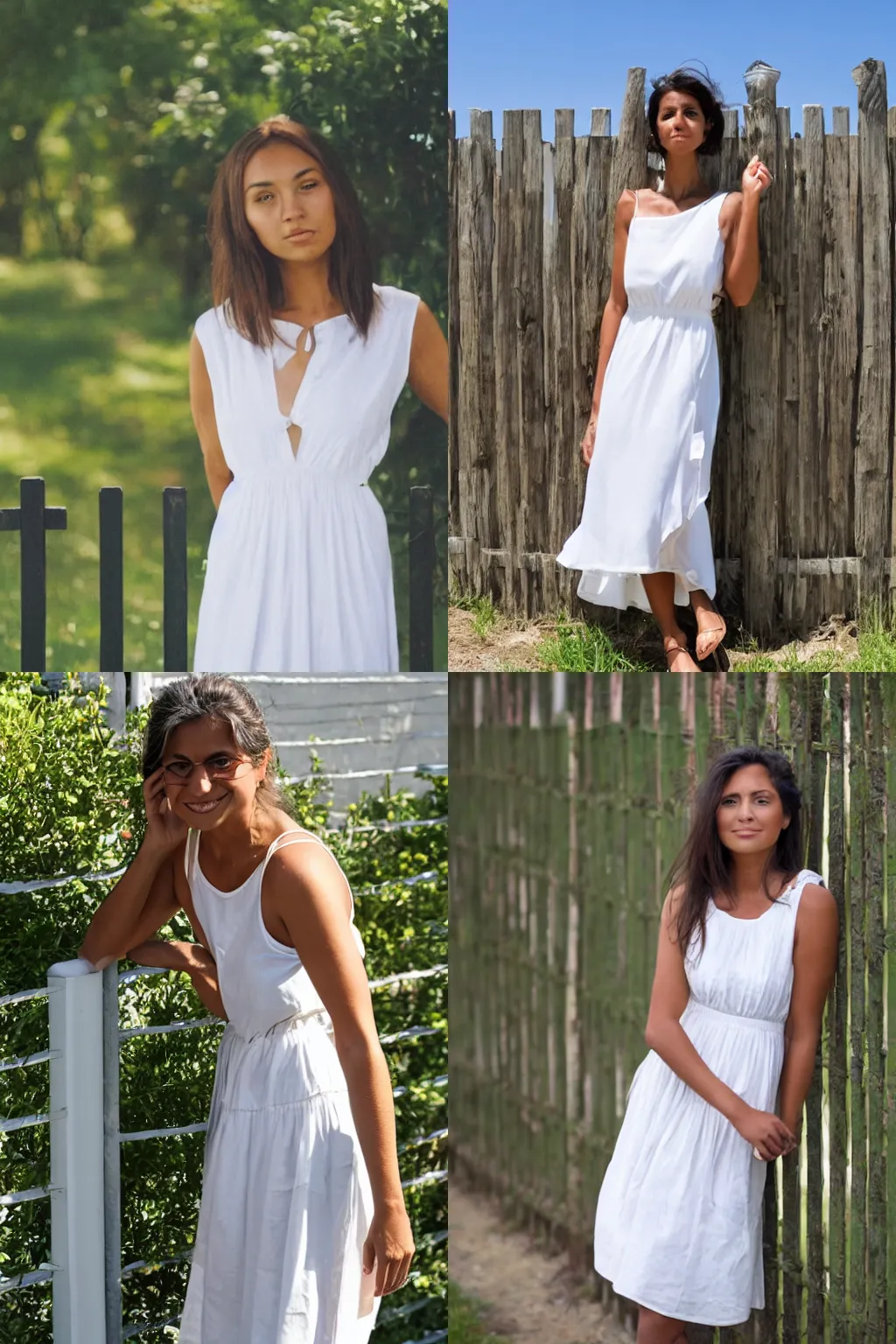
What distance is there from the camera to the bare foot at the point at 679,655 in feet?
12.2

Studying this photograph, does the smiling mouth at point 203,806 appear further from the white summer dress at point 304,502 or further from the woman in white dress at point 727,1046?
the woman in white dress at point 727,1046

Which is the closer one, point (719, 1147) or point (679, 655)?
point (719, 1147)

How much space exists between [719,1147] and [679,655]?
1.33 meters

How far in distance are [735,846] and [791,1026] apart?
49 centimetres

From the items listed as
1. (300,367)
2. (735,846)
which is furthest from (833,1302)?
(300,367)

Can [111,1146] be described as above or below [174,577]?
below

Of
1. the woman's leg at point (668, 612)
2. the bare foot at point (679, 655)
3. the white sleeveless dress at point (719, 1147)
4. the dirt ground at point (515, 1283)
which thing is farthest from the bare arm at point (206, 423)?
the dirt ground at point (515, 1283)

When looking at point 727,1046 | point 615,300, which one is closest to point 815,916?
point 727,1046

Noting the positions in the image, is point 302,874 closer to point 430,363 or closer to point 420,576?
point 420,576

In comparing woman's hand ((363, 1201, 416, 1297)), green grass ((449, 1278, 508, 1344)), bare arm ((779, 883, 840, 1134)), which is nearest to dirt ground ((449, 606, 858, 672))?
bare arm ((779, 883, 840, 1134))

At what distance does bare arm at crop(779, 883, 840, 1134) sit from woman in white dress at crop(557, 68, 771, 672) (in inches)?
29.5

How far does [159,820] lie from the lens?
3.25 m

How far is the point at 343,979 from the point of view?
3088 mm

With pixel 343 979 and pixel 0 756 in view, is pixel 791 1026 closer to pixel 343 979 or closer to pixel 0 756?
pixel 343 979
